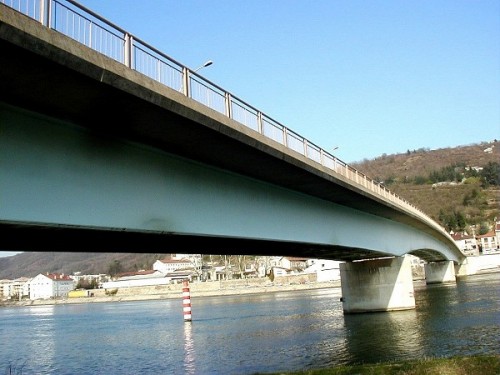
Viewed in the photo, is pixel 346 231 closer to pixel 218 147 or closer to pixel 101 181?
pixel 218 147

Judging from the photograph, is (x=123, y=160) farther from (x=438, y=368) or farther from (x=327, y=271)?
(x=327, y=271)

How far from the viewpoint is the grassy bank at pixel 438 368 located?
12258 mm

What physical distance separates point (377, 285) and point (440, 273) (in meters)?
51.0

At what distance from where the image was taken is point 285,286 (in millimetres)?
121938

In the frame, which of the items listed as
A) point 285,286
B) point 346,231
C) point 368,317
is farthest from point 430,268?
point 346,231

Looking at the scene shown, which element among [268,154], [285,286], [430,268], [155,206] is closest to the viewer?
[155,206]

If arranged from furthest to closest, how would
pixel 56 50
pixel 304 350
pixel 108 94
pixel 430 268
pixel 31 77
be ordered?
1. pixel 430 268
2. pixel 304 350
3. pixel 108 94
4. pixel 31 77
5. pixel 56 50

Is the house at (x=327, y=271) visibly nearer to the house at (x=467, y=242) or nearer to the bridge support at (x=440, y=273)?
the bridge support at (x=440, y=273)

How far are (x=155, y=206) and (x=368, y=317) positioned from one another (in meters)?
25.6

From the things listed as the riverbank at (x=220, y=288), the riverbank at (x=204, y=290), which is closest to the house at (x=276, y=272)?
the riverbank at (x=220, y=288)

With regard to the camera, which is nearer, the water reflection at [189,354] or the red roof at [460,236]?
the water reflection at [189,354]

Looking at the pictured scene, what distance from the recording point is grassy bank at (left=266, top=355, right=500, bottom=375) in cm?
1226

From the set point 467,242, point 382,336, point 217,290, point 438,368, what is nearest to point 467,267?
point 467,242

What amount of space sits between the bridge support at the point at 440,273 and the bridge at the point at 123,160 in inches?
2679
